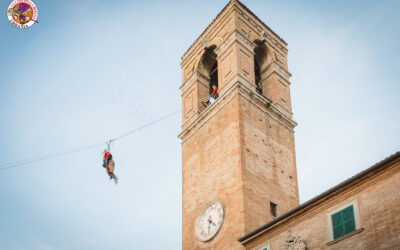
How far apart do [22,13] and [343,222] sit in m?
16.9

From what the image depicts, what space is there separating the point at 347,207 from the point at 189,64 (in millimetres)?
15765

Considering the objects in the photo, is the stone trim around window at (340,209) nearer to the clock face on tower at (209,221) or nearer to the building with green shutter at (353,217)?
the building with green shutter at (353,217)

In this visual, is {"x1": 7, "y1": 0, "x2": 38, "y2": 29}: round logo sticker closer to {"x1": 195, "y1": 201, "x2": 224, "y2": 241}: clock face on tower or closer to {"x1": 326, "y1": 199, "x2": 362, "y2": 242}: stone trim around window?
{"x1": 195, "y1": 201, "x2": 224, "y2": 241}: clock face on tower

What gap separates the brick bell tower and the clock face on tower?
0.04 metres

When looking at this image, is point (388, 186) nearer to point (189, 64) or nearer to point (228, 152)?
point (228, 152)

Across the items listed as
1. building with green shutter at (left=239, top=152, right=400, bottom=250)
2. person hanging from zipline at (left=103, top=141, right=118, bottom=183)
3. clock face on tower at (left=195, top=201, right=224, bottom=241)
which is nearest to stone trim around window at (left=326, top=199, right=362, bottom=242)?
building with green shutter at (left=239, top=152, right=400, bottom=250)

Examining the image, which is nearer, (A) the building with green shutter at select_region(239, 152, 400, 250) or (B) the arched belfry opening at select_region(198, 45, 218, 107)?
(A) the building with green shutter at select_region(239, 152, 400, 250)

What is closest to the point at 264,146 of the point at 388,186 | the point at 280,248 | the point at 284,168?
the point at 284,168

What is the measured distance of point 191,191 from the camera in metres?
24.8

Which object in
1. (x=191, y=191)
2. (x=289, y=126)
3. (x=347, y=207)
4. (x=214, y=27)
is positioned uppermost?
(x=214, y=27)

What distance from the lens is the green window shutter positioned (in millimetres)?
15766

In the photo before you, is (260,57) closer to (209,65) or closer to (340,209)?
(209,65)

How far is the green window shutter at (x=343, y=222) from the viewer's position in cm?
1577

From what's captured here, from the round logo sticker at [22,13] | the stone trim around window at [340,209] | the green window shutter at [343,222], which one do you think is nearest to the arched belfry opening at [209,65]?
the round logo sticker at [22,13]
